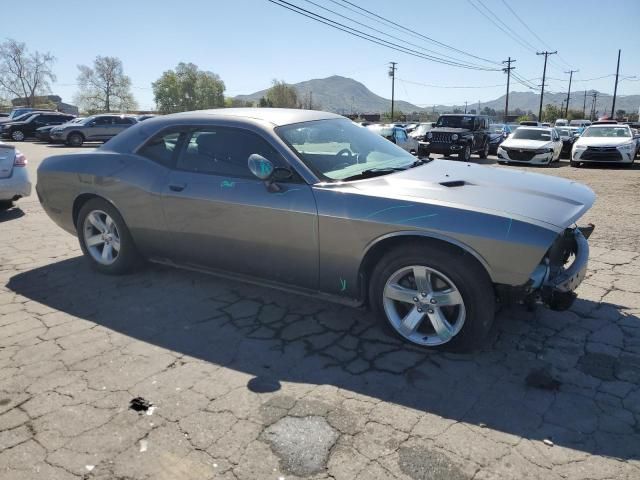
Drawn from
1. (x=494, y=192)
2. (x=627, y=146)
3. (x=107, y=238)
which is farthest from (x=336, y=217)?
(x=627, y=146)

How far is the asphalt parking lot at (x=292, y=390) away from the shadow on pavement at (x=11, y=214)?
345 centimetres

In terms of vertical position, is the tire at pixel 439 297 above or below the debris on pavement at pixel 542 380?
above

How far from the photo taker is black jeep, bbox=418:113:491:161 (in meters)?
17.9

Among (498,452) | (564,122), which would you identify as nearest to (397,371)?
(498,452)

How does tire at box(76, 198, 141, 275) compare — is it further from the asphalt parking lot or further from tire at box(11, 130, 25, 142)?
tire at box(11, 130, 25, 142)

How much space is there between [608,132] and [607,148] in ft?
6.67

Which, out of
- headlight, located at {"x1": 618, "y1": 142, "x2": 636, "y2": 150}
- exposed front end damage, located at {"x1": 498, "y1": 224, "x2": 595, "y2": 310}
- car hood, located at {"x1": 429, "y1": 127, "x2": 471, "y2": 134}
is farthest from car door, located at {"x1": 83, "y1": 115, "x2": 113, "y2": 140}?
exposed front end damage, located at {"x1": 498, "y1": 224, "x2": 595, "y2": 310}

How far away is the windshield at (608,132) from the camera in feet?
57.3

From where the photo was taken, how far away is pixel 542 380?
2857 mm

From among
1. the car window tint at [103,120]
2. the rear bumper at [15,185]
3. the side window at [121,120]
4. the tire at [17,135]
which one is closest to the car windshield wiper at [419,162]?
the rear bumper at [15,185]

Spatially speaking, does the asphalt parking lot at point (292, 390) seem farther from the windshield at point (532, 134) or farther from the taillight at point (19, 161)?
the windshield at point (532, 134)

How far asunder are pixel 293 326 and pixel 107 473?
166cm

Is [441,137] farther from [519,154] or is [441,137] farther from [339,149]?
[339,149]

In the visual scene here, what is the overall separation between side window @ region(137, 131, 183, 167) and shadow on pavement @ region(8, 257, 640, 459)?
1155mm
